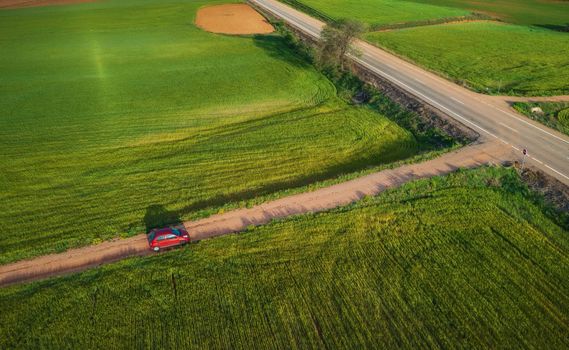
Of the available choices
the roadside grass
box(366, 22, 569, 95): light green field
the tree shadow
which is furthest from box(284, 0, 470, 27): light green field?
the tree shadow

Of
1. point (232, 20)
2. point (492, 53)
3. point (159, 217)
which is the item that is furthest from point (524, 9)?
point (159, 217)

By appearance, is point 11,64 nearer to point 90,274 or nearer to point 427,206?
point 90,274

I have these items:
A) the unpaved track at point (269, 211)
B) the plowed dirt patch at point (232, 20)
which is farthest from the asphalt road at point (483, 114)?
the plowed dirt patch at point (232, 20)

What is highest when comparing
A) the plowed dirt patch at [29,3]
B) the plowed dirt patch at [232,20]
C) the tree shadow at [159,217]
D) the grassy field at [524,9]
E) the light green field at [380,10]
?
the grassy field at [524,9]

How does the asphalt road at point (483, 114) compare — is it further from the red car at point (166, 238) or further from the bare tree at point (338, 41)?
the red car at point (166, 238)

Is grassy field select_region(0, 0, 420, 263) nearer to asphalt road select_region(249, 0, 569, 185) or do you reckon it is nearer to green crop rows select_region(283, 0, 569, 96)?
asphalt road select_region(249, 0, 569, 185)

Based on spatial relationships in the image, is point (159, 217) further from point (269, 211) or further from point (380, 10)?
point (380, 10)
